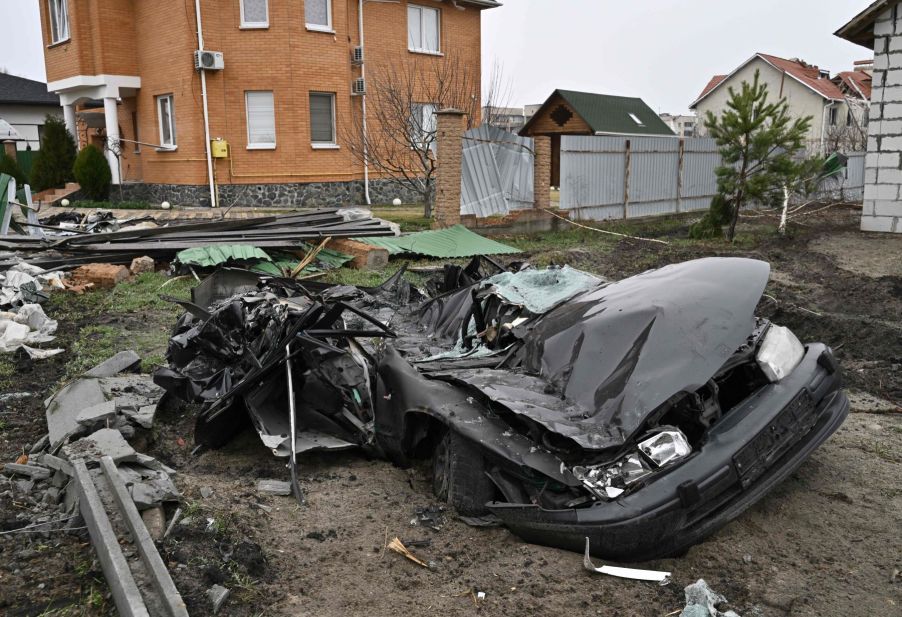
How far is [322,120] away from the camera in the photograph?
72.5ft

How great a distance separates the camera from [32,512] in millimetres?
3805

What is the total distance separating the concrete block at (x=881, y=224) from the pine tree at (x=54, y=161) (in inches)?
916

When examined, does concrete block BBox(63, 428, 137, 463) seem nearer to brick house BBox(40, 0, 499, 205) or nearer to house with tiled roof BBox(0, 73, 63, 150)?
brick house BBox(40, 0, 499, 205)

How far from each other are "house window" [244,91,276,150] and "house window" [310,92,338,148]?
3.86ft

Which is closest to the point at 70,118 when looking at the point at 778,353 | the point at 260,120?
the point at 260,120

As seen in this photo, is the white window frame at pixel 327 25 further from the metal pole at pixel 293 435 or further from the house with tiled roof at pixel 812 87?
the house with tiled roof at pixel 812 87

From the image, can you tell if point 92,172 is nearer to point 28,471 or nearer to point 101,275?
point 101,275

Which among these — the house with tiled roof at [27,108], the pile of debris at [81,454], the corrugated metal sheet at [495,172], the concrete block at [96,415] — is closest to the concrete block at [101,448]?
the pile of debris at [81,454]

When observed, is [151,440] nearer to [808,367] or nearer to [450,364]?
[450,364]

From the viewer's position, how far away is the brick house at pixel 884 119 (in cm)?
1516

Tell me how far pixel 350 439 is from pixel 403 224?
498 inches

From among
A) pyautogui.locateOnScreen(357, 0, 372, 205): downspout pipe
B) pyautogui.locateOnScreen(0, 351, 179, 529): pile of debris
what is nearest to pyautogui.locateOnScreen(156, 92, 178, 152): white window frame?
pyautogui.locateOnScreen(357, 0, 372, 205): downspout pipe

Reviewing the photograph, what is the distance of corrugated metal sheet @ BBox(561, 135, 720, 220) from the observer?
1697cm

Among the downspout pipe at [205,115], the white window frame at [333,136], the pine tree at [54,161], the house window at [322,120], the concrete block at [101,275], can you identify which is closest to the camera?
the concrete block at [101,275]
